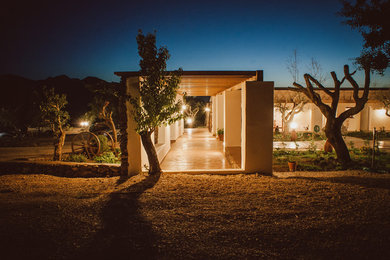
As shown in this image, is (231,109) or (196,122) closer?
(231,109)

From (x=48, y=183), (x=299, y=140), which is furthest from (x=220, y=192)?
(x=299, y=140)

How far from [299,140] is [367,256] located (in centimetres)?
1300

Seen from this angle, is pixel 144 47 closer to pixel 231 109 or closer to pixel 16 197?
pixel 16 197

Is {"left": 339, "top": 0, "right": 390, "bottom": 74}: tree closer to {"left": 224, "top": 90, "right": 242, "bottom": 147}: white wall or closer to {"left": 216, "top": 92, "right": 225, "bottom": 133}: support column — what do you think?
{"left": 224, "top": 90, "right": 242, "bottom": 147}: white wall

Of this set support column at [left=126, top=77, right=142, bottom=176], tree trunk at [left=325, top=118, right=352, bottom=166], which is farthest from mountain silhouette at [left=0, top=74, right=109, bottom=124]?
tree trunk at [left=325, top=118, right=352, bottom=166]

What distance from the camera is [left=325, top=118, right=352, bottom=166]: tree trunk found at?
7929mm

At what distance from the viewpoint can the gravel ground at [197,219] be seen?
8.89 feet

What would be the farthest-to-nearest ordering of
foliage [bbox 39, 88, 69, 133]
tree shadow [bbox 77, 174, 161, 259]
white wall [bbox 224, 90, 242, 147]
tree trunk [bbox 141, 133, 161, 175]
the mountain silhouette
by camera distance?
the mountain silhouette
white wall [bbox 224, 90, 242, 147]
foliage [bbox 39, 88, 69, 133]
tree trunk [bbox 141, 133, 161, 175]
tree shadow [bbox 77, 174, 161, 259]

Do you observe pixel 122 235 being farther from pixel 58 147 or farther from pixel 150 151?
pixel 58 147

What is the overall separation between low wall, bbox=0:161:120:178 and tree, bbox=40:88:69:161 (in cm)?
111

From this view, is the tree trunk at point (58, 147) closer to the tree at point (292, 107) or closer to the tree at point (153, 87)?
the tree at point (153, 87)

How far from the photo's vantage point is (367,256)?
2.55m

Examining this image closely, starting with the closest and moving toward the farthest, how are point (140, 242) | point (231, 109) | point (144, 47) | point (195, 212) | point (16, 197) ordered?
point (140, 242), point (195, 212), point (16, 197), point (144, 47), point (231, 109)

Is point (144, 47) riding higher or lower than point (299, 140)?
higher
